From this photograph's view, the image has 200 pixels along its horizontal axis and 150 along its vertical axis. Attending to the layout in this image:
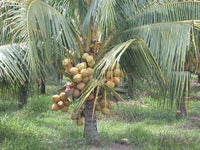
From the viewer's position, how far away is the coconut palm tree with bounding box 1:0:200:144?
327 centimetres

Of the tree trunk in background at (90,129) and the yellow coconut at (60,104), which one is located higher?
the yellow coconut at (60,104)

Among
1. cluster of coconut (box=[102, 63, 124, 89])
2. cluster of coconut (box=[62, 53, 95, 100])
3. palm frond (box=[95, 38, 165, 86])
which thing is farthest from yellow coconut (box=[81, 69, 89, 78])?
cluster of coconut (box=[102, 63, 124, 89])

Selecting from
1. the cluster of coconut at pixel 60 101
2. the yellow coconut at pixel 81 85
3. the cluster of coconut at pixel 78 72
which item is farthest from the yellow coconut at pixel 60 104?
the yellow coconut at pixel 81 85

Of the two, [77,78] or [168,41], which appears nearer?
[168,41]

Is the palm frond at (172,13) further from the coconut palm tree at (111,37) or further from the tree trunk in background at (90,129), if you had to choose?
the tree trunk in background at (90,129)

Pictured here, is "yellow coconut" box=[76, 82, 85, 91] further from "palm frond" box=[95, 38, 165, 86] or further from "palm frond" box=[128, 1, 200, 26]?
"palm frond" box=[128, 1, 200, 26]

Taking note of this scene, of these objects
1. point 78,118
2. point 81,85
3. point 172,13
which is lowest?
point 78,118

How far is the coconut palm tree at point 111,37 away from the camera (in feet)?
10.7

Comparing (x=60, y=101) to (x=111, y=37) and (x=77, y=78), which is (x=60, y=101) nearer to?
Answer: (x=77, y=78)

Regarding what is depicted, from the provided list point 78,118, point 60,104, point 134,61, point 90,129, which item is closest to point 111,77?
point 134,61

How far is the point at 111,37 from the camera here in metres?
4.41

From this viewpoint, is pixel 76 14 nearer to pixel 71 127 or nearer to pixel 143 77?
pixel 143 77

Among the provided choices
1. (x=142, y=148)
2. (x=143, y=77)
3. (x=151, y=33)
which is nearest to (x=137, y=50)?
(x=151, y=33)

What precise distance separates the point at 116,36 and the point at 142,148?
1868mm
